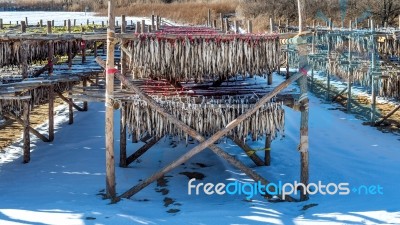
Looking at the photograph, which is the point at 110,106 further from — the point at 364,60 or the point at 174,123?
the point at 364,60

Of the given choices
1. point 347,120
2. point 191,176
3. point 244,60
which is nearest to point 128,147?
point 191,176

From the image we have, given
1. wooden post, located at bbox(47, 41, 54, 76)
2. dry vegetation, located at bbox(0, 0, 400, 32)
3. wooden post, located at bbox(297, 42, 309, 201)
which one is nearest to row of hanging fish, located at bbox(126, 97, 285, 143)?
wooden post, located at bbox(297, 42, 309, 201)

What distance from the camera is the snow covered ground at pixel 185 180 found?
730cm

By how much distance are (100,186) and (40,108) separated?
30.6 feet

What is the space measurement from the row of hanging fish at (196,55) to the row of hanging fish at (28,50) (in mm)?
4964

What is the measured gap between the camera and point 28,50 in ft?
42.3

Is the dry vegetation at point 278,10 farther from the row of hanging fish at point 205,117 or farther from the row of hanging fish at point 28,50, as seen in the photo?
the row of hanging fish at point 205,117

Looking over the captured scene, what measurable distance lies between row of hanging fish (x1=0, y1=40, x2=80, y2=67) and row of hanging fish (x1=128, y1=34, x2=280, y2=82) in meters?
4.96

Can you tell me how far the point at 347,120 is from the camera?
15695 millimetres

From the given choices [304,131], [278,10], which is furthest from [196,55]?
[278,10]

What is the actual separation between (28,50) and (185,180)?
19.2 ft

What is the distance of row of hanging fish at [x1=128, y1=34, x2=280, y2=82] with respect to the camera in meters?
8.02

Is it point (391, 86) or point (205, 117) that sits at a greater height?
point (205, 117)

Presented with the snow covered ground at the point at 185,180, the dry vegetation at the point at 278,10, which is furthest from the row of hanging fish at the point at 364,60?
the dry vegetation at the point at 278,10
